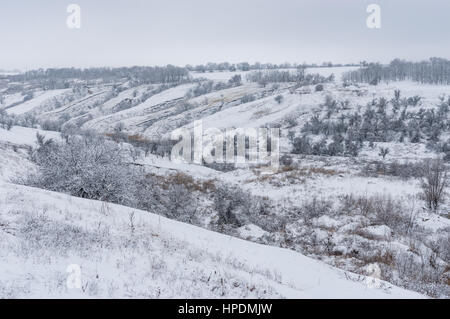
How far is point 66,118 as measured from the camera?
357 ft

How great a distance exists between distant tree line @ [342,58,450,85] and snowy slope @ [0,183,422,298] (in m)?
114

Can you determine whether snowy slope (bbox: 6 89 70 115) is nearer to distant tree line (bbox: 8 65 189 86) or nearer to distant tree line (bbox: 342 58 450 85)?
distant tree line (bbox: 8 65 189 86)

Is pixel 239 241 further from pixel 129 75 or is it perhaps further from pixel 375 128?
pixel 129 75

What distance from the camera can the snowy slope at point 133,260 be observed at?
502 centimetres

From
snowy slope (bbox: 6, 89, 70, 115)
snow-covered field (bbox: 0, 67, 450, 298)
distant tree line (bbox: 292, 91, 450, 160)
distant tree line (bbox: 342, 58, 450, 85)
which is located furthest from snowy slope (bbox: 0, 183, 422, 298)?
snowy slope (bbox: 6, 89, 70, 115)

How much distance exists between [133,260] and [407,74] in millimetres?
142680

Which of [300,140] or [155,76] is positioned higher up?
[155,76]

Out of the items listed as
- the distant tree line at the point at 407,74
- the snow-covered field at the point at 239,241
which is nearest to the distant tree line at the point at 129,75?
the distant tree line at the point at 407,74

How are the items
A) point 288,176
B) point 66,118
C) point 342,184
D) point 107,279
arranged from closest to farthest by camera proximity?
point 107,279 < point 342,184 < point 288,176 < point 66,118

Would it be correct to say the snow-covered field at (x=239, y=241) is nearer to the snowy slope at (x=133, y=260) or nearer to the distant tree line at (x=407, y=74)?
the snowy slope at (x=133, y=260)

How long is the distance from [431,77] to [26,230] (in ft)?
438

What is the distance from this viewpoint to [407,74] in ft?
409

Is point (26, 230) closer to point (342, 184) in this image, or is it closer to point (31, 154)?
point (342, 184)
